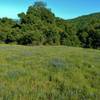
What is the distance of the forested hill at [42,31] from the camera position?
60.1m

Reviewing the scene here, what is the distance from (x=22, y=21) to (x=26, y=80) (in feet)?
189

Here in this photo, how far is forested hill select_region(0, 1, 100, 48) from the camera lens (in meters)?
60.1

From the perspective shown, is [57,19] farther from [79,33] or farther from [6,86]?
[6,86]

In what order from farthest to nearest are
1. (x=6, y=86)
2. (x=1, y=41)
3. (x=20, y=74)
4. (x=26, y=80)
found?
(x=1, y=41) → (x=20, y=74) → (x=26, y=80) → (x=6, y=86)

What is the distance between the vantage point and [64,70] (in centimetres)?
1249

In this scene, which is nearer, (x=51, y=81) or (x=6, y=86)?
(x=6, y=86)

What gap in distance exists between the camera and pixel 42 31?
62562mm

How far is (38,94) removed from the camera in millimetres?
7488

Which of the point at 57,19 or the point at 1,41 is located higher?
the point at 57,19

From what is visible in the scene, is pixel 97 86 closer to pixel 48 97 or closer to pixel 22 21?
pixel 48 97

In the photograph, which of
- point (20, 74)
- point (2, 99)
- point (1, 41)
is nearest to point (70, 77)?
point (20, 74)

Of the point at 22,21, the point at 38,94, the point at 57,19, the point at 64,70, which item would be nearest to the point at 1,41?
the point at 22,21

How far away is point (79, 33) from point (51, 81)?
67.3 meters

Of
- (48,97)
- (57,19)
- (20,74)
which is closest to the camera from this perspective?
(48,97)
